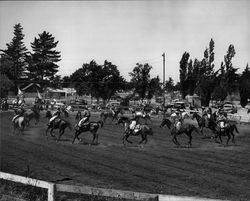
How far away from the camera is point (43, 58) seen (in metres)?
89.1

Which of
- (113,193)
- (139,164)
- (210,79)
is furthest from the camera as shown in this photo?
(210,79)

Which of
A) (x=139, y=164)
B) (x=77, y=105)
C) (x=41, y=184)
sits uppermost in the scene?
(x=77, y=105)

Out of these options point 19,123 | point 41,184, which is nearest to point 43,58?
point 19,123

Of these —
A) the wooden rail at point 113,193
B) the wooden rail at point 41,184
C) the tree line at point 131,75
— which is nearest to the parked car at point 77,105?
the tree line at point 131,75

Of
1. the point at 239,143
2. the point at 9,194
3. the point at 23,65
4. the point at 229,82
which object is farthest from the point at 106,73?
the point at 9,194

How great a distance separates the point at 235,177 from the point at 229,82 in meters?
63.7

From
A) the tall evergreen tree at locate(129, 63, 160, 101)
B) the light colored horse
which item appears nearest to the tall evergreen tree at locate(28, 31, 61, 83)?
the tall evergreen tree at locate(129, 63, 160, 101)

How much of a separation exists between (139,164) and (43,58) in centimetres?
7481

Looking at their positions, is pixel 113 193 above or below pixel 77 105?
below

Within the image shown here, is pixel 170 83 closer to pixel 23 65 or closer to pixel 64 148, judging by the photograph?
pixel 23 65

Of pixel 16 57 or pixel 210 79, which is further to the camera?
pixel 16 57

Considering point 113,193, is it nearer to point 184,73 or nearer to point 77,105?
point 77,105

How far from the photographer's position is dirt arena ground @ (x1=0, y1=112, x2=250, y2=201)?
1357 centimetres

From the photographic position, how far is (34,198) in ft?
33.0
